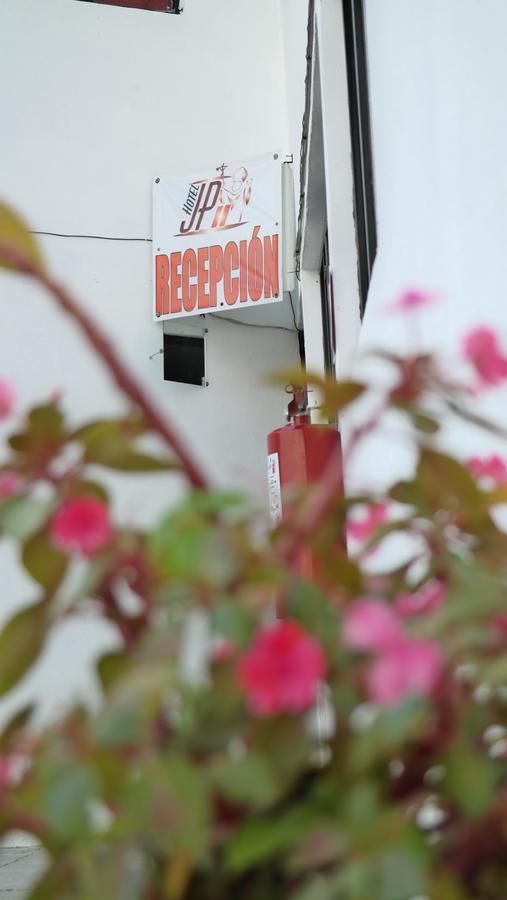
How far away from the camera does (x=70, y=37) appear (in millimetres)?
4410

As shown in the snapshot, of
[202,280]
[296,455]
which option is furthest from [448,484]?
[202,280]

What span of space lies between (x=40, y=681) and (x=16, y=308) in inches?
61.9

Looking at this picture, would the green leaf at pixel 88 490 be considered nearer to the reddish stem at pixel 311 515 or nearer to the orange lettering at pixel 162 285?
the reddish stem at pixel 311 515

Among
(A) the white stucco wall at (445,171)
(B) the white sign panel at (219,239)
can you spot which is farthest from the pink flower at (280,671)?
(B) the white sign panel at (219,239)

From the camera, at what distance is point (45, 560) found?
439mm

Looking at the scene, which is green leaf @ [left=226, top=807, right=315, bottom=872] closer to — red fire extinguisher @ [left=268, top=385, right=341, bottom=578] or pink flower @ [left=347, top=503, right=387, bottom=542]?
pink flower @ [left=347, top=503, right=387, bottom=542]

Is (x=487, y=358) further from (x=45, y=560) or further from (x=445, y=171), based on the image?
(x=445, y=171)

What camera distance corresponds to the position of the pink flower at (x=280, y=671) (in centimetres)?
31

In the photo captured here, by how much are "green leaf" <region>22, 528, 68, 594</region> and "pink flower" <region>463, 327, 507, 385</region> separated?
8.0 inches

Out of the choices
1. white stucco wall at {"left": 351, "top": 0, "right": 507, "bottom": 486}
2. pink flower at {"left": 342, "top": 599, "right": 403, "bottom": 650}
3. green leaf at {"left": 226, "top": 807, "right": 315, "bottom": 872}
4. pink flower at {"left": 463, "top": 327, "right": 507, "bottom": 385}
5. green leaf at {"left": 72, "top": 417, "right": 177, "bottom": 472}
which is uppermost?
white stucco wall at {"left": 351, "top": 0, "right": 507, "bottom": 486}

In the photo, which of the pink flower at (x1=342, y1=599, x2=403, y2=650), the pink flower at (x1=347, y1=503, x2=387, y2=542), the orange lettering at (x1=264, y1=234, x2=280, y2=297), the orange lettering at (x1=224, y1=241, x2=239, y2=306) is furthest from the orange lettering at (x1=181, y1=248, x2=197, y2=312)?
the pink flower at (x1=342, y1=599, x2=403, y2=650)

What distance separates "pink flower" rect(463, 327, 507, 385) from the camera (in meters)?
0.42

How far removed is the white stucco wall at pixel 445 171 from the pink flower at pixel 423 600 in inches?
9.2

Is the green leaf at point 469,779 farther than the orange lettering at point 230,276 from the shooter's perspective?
No
